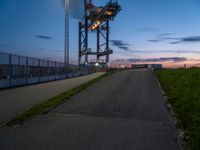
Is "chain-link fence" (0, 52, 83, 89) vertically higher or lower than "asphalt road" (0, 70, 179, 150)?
A: higher

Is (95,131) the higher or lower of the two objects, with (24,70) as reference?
lower

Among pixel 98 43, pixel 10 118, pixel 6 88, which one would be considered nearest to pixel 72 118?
pixel 10 118

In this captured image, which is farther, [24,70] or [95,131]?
[24,70]

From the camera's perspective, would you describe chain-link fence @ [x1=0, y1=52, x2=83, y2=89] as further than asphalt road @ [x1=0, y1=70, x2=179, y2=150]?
Yes

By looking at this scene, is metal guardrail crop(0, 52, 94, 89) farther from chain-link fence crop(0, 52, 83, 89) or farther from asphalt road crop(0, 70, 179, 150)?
asphalt road crop(0, 70, 179, 150)

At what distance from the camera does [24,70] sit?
24688mm

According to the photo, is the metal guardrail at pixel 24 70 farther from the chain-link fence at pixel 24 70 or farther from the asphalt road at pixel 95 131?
the asphalt road at pixel 95 131

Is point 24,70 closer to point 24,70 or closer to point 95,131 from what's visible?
point 24,70

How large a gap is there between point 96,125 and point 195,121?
8.89ft

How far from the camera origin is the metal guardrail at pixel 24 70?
67.7 feet

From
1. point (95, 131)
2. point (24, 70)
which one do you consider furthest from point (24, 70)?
point (95, 131)

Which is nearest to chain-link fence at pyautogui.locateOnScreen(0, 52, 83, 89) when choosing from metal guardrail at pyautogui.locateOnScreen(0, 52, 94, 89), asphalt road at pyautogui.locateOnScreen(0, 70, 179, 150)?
metal guardrail at pyautogui.locateOnScreen(0, 52, 94, 89)

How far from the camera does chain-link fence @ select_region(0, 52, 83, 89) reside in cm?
2064

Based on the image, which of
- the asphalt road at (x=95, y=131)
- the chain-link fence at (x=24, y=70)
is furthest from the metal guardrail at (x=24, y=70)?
the asphalt road at (x=95, y=131)
